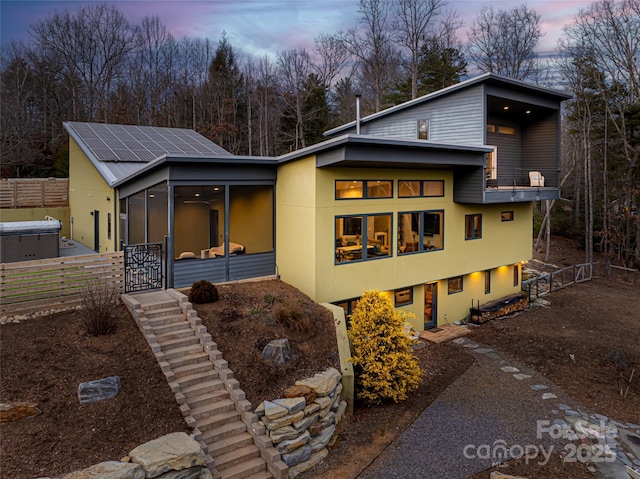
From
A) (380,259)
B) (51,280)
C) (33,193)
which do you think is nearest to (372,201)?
(380,259)

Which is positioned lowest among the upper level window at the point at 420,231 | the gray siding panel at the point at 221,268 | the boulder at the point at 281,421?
the boulder at the point at 281,421

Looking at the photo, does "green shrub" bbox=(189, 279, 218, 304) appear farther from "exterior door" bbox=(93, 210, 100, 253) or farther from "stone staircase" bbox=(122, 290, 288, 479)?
"exterior door" bbox=(93, 210, 100, 253)

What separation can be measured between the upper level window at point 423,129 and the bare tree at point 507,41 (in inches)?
557

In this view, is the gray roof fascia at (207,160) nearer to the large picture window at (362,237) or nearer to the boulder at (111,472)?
the large picture window at (362,237)

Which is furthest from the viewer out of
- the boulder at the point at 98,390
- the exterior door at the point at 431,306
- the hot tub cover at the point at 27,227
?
the exterior door at the point at 431,306

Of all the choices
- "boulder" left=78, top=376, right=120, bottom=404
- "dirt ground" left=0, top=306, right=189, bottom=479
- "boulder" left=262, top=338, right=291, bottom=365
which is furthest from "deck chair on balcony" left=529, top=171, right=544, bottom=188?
"boulder" left=78, top=376, right=120, bottom=404

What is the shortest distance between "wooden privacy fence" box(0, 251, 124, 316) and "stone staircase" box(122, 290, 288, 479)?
86cm

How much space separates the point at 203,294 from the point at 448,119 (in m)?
11.1

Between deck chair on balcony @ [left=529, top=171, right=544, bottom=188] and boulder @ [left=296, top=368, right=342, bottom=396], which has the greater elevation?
deck chair on balcony @ [left=529, top=171, right=544, bottom=188]

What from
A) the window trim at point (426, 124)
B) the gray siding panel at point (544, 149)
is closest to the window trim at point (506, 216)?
the gray siding panel at point (544, 149)

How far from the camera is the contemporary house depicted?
1151 cm

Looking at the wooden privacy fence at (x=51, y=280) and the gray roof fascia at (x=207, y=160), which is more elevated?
the gray roof fascia at (x=207, y=160)

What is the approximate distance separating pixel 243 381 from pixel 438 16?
2540 cm

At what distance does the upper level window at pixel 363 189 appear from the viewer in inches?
467
